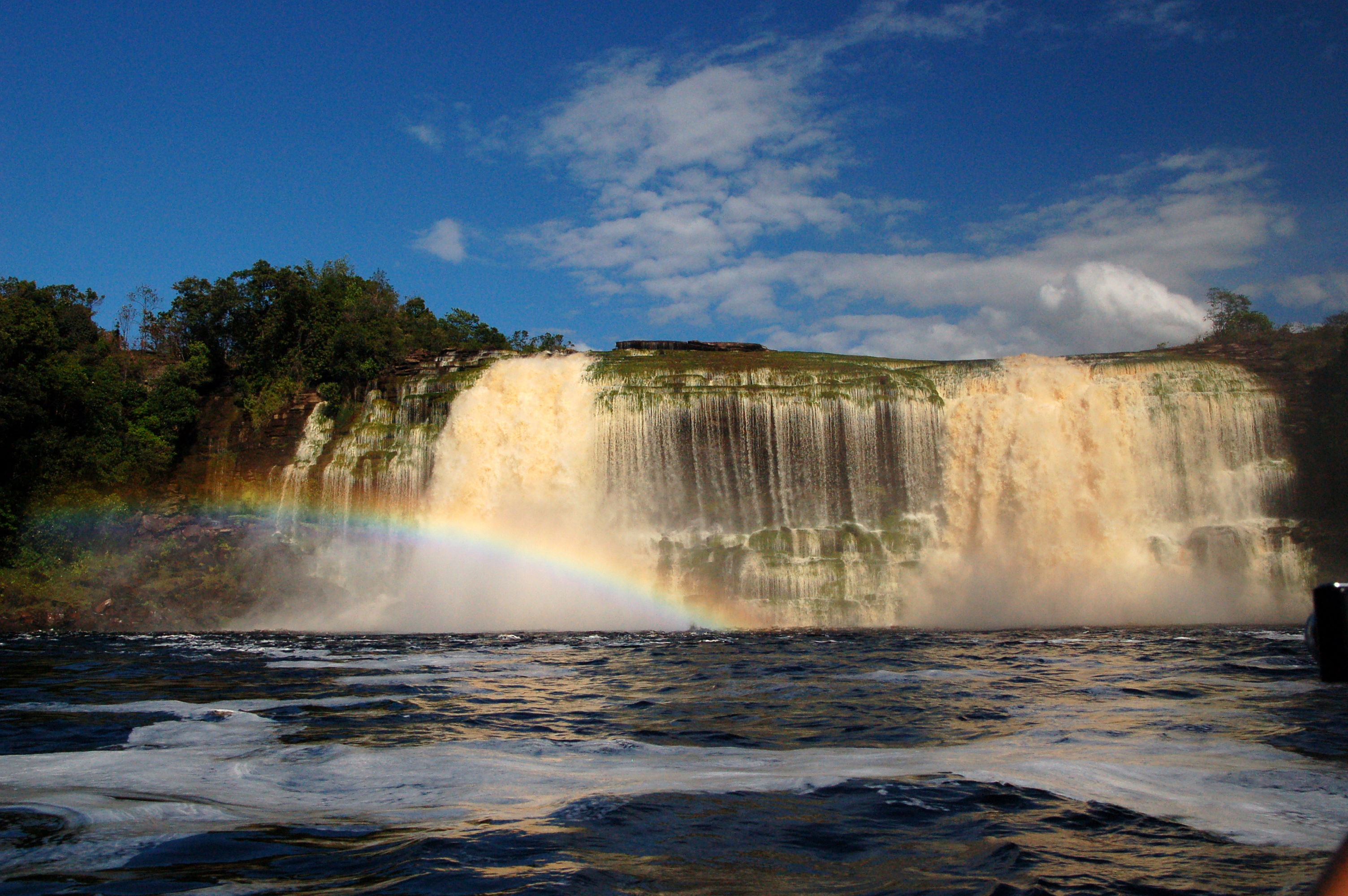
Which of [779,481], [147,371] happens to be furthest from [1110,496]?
[147,371]

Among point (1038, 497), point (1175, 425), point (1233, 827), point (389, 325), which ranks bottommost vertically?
point (1233, 827)

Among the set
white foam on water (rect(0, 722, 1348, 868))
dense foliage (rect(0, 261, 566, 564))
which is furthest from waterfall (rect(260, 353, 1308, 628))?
white foam on water (rect(0, 722, 1348, 868))

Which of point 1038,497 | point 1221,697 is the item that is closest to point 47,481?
point 1038,497

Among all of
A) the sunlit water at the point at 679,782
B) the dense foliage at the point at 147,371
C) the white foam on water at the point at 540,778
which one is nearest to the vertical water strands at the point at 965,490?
the dense foliage at the point at 147,371

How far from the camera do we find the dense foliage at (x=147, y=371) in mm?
35281

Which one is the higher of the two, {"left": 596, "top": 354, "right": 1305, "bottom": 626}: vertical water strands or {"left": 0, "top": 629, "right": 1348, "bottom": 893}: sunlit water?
{"left": 596, "top": 354, "right": 1305, "bottom": 626}: vertical water strands

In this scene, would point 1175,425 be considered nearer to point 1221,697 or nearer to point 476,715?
point 1221,697

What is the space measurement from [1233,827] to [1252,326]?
59492mm

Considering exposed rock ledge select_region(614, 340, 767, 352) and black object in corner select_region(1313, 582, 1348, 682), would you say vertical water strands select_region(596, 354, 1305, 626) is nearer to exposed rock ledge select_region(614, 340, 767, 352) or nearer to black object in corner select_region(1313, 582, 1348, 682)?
exposed rock ledge select_region(614, 340, 767, 352)

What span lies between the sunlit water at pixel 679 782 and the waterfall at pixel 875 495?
16118mm

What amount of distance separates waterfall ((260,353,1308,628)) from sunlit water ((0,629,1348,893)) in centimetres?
1612

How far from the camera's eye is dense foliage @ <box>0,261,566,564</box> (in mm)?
35281

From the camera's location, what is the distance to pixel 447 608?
32.4 m

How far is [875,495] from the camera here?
33.3 meters
